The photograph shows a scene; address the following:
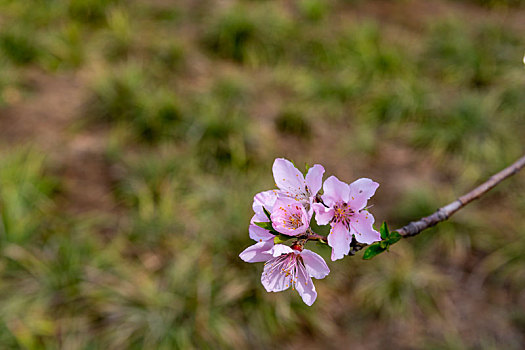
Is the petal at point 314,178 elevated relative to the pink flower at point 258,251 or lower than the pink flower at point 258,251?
elevated

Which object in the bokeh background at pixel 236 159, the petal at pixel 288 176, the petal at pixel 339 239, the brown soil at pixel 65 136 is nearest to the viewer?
the petal at pixel 339 239

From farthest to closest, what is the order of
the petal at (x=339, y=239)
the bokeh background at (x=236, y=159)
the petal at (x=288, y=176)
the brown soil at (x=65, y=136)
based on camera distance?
the brown soil at (x=65, y=136)
the bokeh background at (x=236, y=159)
the petal at (x=288, y=176)
the petal at (x=339, y=239)

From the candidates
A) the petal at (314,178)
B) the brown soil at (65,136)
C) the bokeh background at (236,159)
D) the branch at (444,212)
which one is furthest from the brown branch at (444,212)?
the brown soil at (65,136)

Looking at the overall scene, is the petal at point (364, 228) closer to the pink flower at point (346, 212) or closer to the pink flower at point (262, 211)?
the pink flower at point (346, 212)

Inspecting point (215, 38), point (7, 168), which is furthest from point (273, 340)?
point (215, 38)

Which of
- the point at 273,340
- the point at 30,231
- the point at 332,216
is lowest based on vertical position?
the point at 273,340

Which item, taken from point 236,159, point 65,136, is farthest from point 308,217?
point 65,136

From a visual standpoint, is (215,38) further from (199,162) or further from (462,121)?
(462,121)
